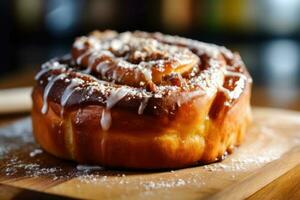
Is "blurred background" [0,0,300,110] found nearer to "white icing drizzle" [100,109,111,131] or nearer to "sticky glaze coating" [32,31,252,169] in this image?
"sticky glaze coating" [32,31,252,169]

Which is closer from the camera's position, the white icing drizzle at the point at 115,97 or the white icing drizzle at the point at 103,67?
the white icing drizzle at the point at 115,97

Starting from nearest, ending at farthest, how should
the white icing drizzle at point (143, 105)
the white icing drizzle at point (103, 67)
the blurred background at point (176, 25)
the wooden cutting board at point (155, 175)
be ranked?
1. the wooden cutting board at point (155, 175)
2. the white icing drizzle at point (143, 105)
3. the white icing drizzle at point (103, 67)
4. the blurred background at point (176, 25)

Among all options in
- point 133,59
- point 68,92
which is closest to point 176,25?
point 133,59

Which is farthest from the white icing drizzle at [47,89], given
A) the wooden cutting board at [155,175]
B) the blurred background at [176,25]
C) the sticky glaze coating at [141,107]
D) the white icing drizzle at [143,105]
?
the blurred background at [176,25]

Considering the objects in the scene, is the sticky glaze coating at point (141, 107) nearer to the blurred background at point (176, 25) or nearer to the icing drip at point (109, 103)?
the icing drip at point (109, 103)

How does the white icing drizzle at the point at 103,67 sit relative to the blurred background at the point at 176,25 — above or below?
above

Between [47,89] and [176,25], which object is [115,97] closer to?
[47,89]
